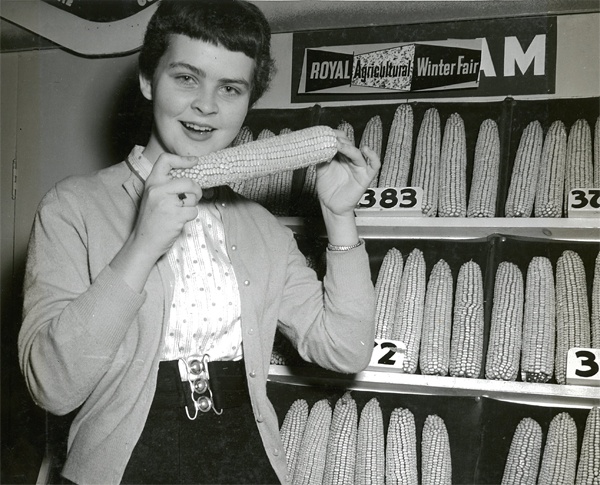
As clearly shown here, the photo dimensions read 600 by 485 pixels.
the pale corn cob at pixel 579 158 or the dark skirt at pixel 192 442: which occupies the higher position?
the pale corn cob at pixel 579 158

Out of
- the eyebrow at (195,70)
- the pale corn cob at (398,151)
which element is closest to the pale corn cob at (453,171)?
the pale corn cob at (398,151)

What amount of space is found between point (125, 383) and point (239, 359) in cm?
32

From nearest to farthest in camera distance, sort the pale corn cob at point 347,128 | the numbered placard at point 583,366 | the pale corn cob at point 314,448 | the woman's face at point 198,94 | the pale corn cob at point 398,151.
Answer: the woman's face at point 198,94 → the numbered placard at point 583,366 → the pale corn cob at point 314,448 → the pale corn cob at point 398,151 → the pale corn cob at point 347,128

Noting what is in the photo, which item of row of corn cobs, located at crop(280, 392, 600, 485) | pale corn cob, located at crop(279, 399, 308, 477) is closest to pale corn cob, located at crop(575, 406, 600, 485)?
row of corn cobs, located at crop(280, 392, 600, 485)

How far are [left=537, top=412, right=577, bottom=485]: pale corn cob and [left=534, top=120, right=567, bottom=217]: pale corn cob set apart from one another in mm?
707

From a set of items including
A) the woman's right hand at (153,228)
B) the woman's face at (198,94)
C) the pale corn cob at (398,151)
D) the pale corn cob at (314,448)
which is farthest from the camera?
the pale corn cob at (398,151)

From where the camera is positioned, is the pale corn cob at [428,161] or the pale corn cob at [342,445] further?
the pale corn cob at [428,161]

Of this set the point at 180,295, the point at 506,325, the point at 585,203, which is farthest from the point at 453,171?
the point at 180,295

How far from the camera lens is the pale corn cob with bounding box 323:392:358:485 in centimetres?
216

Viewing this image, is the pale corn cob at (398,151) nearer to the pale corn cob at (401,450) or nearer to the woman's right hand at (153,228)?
the pale corn cob at (401,450)

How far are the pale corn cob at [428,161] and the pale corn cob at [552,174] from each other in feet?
1.19

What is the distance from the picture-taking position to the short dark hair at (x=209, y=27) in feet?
5.24

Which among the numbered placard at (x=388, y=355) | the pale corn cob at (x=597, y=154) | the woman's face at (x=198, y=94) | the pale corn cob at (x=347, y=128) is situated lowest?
the numbered placard at (x=388, y=355)

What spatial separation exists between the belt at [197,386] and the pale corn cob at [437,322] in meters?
0.81
